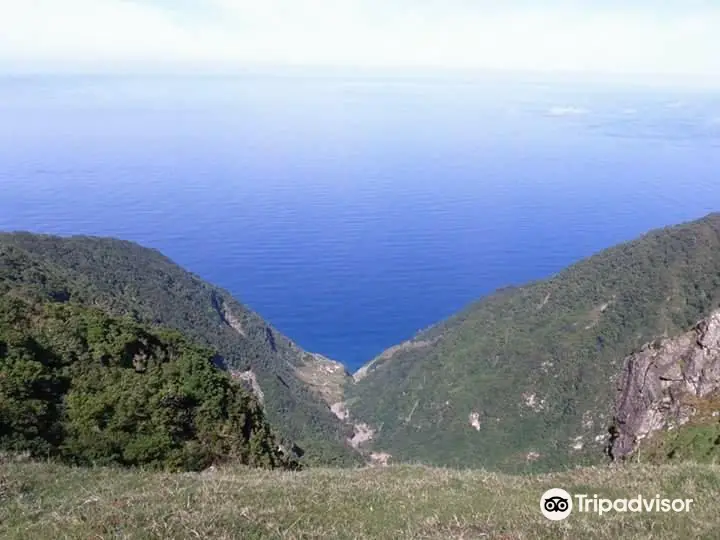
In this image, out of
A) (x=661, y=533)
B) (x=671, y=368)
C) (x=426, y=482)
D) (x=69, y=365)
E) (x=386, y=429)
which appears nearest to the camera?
(x=661, y=533)

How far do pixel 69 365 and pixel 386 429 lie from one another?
12797cm

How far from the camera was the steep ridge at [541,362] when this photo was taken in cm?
13238

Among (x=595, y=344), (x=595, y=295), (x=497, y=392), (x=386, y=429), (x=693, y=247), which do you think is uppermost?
(x=693, y=247)

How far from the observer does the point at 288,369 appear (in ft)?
585

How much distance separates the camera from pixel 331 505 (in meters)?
12.9

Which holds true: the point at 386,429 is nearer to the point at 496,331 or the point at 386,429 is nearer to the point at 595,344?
the point at 496,331

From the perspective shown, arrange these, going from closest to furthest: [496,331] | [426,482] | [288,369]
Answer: [426,482] → [496,331] → [288,369]

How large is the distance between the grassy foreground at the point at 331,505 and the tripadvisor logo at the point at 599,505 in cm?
24

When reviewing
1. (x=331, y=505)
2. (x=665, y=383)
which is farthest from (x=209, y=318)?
(x=331, y=505)

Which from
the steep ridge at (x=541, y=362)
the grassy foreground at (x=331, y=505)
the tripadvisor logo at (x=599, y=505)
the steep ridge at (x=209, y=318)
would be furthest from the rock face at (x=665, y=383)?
the steep ridge at (x=541, y=362)

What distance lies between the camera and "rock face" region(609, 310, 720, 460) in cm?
3794

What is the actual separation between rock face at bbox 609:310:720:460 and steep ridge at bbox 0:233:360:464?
59044 millimetres

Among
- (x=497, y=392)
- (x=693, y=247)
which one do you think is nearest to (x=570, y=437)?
(x=497, y=392)

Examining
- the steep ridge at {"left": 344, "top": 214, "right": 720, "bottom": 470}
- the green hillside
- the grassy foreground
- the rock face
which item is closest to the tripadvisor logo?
the grassy foreground
